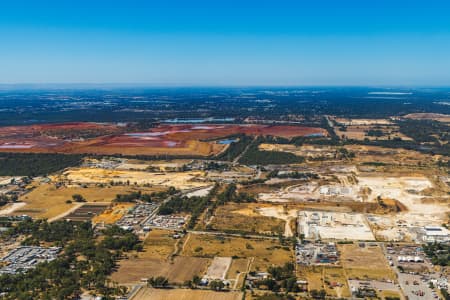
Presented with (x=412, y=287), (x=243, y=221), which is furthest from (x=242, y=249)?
(x=412, y=287)

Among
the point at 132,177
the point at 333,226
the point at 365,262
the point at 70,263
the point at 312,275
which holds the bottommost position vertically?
the point at 132,177

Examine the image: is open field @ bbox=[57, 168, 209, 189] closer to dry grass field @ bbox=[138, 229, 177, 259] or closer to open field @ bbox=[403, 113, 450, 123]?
dry grass field @ bbox=[138, 229, 177, 259]

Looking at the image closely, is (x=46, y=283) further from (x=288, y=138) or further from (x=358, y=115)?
(x=358, y=115)

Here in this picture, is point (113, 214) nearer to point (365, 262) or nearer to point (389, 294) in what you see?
point (365, 262)

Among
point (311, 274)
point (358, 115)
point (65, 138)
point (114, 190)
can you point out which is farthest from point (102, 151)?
point (358, 115)

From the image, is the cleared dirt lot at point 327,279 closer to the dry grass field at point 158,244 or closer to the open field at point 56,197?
the dry grass field at point 158,244

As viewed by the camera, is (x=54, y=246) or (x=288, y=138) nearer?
(x=54, y=246)
